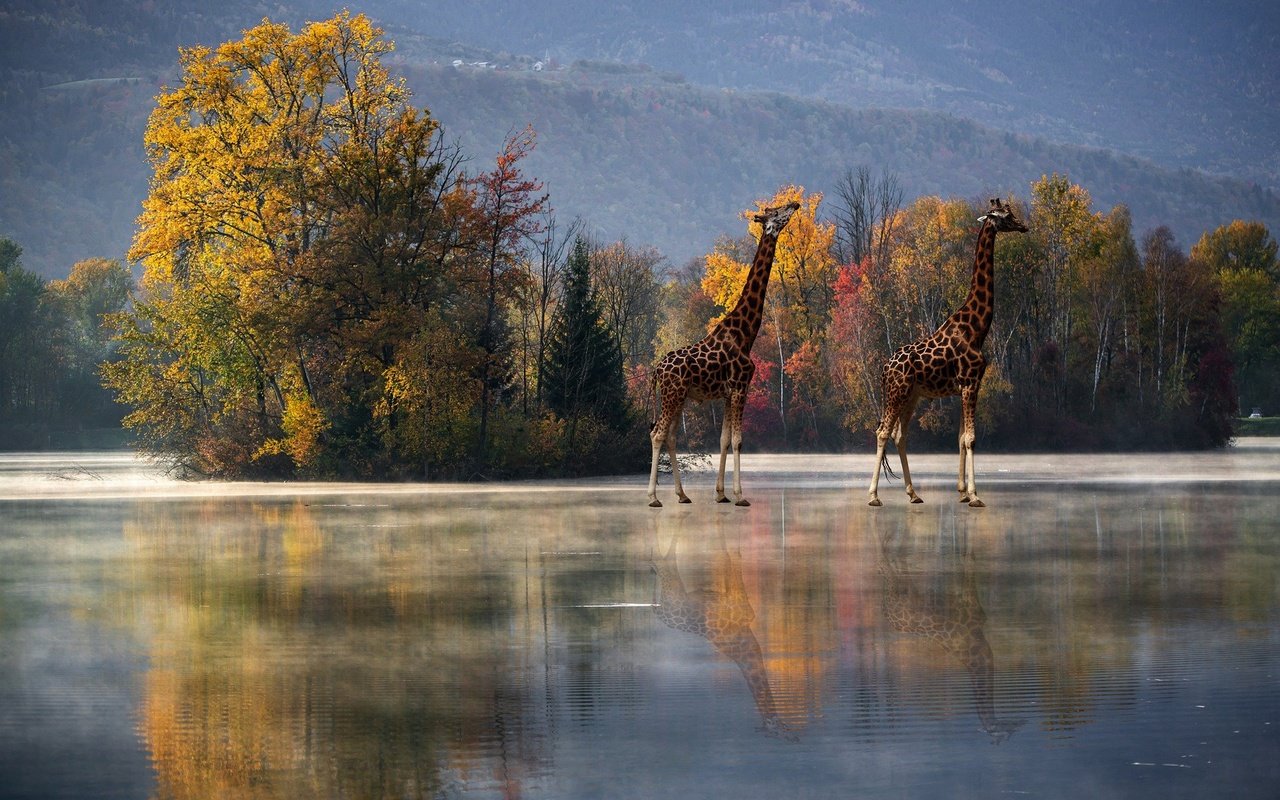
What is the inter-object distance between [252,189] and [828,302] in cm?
3955

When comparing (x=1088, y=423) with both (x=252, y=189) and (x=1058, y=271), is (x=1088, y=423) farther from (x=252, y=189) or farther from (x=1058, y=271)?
(x=252, y=189)

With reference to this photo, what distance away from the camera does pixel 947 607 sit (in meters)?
13.4

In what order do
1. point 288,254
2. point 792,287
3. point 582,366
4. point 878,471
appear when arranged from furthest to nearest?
1. point 792,287
2. point 288,254
3. point 582,366
4. point 878,471

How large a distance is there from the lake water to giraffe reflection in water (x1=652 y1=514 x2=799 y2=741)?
0.05 meters

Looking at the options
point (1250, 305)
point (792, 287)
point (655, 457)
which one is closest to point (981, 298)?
point (655, 457)

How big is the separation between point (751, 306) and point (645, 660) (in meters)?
18.4

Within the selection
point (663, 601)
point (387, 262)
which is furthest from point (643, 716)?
point (387, 262)

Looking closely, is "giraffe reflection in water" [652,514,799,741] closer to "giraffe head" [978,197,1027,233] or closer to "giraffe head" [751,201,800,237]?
"giraffe head" [751,201,800,237]

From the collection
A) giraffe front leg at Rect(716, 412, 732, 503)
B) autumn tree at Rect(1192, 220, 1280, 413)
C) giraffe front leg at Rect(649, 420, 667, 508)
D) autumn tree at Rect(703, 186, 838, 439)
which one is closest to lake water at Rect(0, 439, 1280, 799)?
giraffe front leg at Rect(649, 420, 667, 508)

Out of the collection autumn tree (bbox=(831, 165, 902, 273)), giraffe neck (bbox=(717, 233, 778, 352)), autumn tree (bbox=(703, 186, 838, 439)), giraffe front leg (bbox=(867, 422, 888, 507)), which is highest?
autumn tree (bbox=(831, 165, 902, 273))

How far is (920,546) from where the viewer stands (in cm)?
1920

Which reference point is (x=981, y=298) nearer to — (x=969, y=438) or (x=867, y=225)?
(x=969, y=438)

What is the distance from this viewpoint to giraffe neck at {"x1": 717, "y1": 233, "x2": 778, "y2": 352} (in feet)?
93.1

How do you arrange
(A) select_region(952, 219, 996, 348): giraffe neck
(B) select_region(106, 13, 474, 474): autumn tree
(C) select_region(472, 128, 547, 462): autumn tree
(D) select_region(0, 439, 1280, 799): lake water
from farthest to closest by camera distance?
(C) select_region(472, 128, 547, 462): autumn tree → (B) select_region(106, 13, 474, 474): autumn tree → (A) select_region(952, 219, 996, 348): giraffe neck → (D) select_region(0, 439, 1280, 799): lake water
